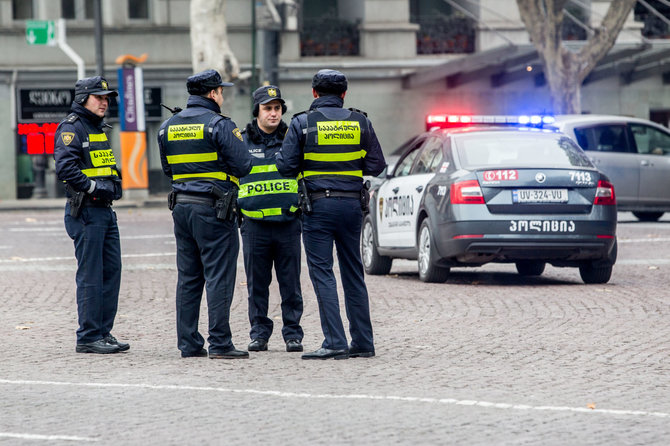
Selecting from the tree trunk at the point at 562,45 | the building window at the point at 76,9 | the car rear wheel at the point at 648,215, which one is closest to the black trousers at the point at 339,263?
the car rear wheel at the point at 648,215

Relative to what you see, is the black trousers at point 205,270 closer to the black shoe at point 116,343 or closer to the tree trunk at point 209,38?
the black shoe at point 116,343

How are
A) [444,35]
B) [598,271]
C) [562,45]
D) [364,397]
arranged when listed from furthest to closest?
[444,35] → [562,45] → [598,271] → [364,397]

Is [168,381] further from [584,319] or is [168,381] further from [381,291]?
[381,291]

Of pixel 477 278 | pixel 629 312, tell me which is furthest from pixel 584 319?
pixel 477 278

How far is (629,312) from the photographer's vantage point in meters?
10.9

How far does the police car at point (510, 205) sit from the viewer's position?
12.6m

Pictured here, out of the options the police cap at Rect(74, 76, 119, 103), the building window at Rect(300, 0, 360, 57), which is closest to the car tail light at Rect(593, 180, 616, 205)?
the police cap at Rect(74, 76, 119, 103)

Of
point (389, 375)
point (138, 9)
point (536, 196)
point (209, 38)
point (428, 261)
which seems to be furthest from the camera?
point (138, 9)

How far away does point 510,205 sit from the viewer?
12609mm

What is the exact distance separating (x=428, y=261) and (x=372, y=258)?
Result: 1.49m

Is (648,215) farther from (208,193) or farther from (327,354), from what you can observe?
(208,193)

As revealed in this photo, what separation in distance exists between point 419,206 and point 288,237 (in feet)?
15.0

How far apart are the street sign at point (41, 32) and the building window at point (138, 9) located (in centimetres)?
310

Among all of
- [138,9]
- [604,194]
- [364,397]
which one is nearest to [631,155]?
[604,194]
